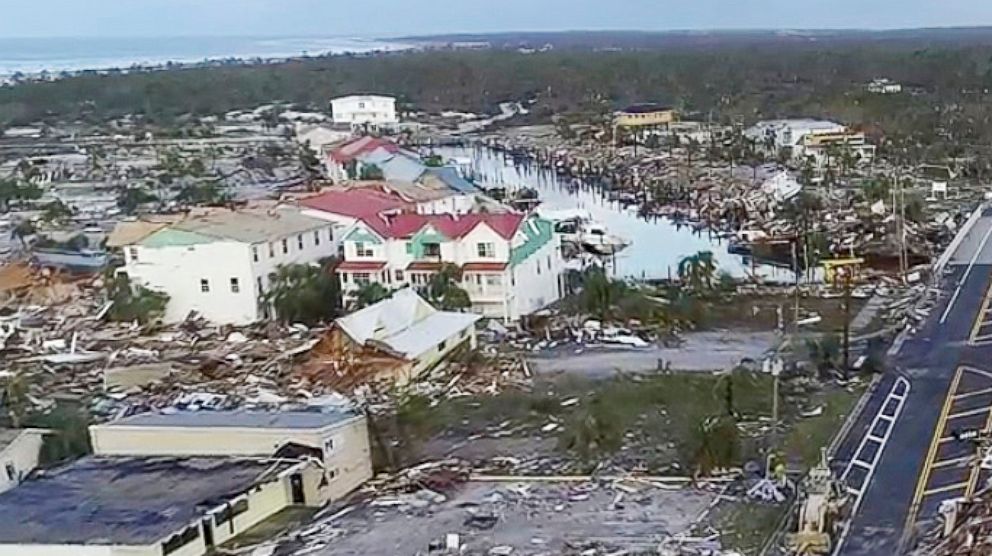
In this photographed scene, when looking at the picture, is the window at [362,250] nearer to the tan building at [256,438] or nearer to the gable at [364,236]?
the gable at [364,236]

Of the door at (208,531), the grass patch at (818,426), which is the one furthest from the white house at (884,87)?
the door at (208,531)

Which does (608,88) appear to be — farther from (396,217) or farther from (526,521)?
(526,521)

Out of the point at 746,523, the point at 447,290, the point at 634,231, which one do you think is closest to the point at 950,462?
the point at 746,523

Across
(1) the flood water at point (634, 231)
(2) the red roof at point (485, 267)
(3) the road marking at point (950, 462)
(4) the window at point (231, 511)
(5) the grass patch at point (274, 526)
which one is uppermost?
(2) the red roof at point (485, 267)

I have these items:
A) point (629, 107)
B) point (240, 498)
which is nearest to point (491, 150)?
point (629, 107)

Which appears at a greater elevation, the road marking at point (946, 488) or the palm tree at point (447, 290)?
the palm tree at point (447, 290)

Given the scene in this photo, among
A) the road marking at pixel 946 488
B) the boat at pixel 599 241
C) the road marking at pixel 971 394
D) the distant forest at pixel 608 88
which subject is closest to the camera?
the road marking at pixel 946 488
